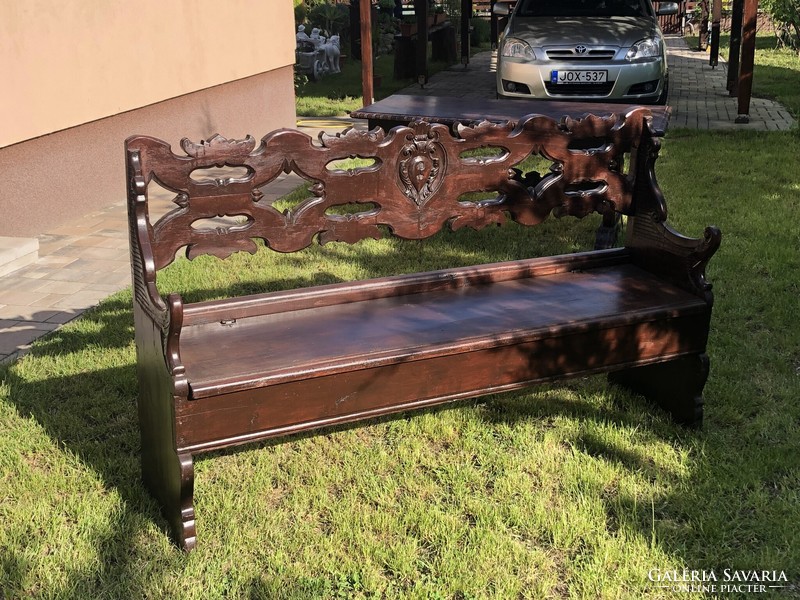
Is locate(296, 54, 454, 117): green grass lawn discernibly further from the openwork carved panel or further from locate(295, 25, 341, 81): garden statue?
the openwork carved panel

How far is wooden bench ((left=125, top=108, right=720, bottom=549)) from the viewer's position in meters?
2.94

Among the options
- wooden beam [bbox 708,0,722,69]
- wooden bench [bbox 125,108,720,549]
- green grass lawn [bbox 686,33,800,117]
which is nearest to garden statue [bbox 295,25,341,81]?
wooden beam [bbox 708,0,722,69]

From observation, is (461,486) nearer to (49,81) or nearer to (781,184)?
(49,81)

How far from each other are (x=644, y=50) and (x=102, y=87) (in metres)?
5.97

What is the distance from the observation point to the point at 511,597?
109 inches

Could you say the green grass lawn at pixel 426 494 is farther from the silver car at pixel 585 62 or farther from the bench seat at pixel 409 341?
the silver car at pixel 585 62

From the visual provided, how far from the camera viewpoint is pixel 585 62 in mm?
10078

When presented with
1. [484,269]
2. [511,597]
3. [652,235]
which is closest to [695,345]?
[652,235]

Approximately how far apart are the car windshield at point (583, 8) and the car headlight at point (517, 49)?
890mm

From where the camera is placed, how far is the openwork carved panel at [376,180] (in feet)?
10.2

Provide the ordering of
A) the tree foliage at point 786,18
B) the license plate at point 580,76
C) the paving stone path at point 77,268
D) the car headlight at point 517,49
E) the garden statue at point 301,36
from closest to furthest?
the paving stone path at point 77,268 → the license plate at point 580,76 → the car headlight at point 517,49 → the garden statue at point 301,36 → the tree foliage at point 786,18

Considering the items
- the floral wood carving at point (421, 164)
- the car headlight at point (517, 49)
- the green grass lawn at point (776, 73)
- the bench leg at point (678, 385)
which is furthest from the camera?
the green grass lawn at point (776, 73)

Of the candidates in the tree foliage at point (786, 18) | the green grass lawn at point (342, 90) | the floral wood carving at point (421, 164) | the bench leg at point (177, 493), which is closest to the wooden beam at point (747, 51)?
the green grass lawn at point (342, 90)

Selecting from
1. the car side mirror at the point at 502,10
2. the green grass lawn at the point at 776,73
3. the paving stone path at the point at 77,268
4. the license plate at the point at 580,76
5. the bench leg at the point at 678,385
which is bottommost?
the green grass lawn at the point at 776,73
